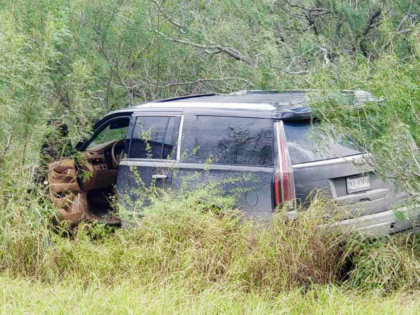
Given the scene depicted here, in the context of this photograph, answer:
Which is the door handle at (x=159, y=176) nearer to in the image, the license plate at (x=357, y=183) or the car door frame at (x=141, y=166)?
the car door frame at (x=141, y=166)

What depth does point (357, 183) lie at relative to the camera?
6188mm

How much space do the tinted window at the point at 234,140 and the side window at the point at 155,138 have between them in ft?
1.10

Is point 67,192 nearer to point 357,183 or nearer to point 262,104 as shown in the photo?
point 262,104

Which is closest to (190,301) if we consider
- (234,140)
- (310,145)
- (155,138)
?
(234,140)

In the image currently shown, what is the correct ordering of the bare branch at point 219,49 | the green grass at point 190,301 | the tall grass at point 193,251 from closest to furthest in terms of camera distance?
the green grass at point 190,301
the tall grass at point 193,251
the bare branch at point 219,49

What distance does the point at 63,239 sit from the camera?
6582mm

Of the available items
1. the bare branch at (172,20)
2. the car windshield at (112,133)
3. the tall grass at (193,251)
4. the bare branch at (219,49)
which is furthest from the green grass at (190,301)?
the bare branch at (172,20)

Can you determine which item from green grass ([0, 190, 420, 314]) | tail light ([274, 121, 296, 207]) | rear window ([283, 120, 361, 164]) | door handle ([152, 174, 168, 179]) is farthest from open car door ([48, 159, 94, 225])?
rear window ([283, 120, 361, 164])

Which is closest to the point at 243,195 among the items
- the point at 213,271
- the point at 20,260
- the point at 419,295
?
the point at 213,271

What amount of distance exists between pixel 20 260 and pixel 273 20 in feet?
22.9

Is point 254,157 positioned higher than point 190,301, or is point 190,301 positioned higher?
point 254,157

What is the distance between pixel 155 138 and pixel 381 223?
8.17ft

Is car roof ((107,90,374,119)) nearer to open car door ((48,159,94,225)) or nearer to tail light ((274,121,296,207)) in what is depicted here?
tail light ((274,121,296,207))

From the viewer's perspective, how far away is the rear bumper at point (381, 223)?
233 inches
